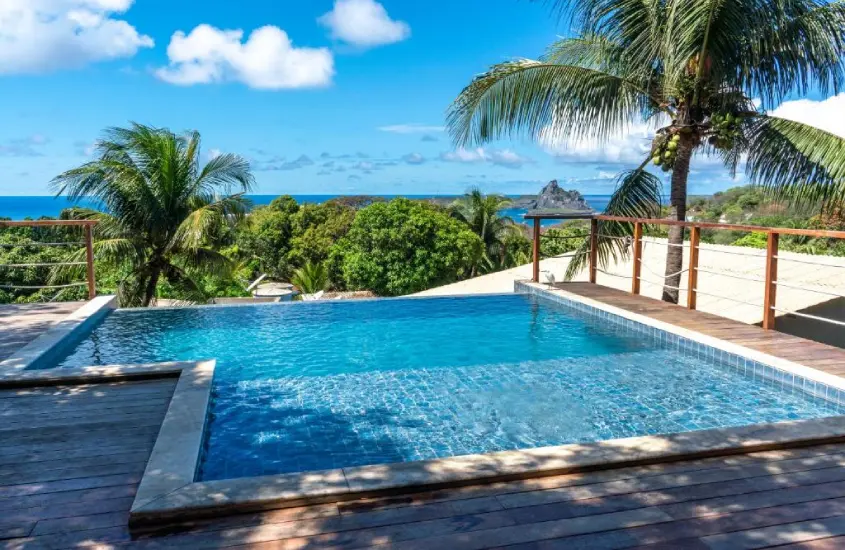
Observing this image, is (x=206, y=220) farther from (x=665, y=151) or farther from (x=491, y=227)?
(x=491, y=227)

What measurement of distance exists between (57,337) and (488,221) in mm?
23357

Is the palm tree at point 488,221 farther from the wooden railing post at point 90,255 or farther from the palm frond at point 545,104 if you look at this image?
the wooden railing post at point 90,255

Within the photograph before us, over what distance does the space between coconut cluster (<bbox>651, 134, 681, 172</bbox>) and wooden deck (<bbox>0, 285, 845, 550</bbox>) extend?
5413 millimetres

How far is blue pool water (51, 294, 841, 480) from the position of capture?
14.7 feet

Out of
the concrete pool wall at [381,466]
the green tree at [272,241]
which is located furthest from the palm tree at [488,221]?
the concrete pool wall at [381,466]

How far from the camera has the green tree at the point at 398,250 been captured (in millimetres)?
21594

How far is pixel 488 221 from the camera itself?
28.4 m

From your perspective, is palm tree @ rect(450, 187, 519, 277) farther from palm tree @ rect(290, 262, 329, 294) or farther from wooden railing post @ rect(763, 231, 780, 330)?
wooden railing post @ rect(763, 231, 780, 330)

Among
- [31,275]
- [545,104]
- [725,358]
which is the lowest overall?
[31,275]

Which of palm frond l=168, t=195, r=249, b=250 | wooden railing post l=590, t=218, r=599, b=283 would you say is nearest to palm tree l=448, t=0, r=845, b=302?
wooden railing post l=590, t=218, r=599, b=283

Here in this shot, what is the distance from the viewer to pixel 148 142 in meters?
11.6

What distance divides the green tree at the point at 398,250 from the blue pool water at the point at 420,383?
12765mm

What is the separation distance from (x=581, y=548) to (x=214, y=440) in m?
2.79

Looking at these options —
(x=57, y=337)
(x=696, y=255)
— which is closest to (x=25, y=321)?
(x=57, y=337)
